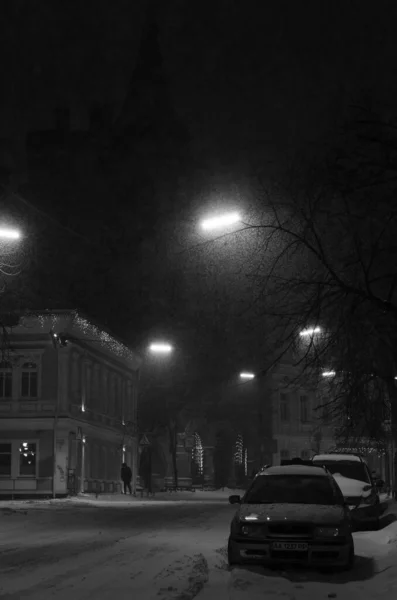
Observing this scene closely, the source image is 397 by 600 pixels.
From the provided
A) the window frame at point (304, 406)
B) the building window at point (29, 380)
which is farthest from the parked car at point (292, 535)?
the window frame at point (304, 406)

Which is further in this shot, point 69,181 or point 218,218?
point 69,181

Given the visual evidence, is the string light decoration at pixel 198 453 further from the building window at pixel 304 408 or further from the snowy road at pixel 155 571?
the snowy road at pixel 155 571

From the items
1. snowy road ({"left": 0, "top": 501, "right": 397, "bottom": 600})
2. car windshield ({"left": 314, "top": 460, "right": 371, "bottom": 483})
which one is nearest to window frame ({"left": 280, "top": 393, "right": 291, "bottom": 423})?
car windshield ({"left": 314, "top": 460, "right": 371, "bottom": 483})

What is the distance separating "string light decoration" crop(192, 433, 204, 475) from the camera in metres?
74.3

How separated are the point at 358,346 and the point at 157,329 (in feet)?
211

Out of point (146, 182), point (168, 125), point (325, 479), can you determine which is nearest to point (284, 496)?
point (325, 479)

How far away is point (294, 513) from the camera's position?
1299cm

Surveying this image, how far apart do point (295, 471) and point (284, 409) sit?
7293cm

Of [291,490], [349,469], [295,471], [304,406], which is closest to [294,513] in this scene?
[291,490]

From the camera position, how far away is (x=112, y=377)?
2200 inches

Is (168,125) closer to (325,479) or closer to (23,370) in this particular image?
(23,370)

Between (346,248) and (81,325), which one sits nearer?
(346,248)

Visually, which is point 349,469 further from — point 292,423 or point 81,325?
point 292,423

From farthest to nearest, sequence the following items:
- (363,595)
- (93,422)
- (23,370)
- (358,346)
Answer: (93,422) < (23,370) < (358,346) < (363,595)
